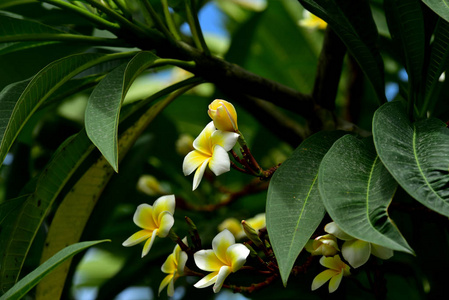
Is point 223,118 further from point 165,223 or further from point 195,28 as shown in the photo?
point 195,28

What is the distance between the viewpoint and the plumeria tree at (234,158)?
0.51m

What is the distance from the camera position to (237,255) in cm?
56

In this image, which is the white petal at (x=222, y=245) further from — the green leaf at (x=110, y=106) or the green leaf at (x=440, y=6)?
the green leaf at (x=440, y=6)

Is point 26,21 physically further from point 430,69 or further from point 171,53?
point 430,69

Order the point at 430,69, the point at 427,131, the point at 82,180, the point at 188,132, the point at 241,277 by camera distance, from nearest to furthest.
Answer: the point at 427,131
the point at 430,69
the point at 82,180
the point at 241,277
the point at 188,132

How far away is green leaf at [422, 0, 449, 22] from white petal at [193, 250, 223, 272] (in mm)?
356

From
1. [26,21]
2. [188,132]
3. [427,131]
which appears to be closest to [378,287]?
[427,131]

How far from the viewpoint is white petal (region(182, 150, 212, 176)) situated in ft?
1.97

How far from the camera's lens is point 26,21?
2.52 ft

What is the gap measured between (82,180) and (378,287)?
459 mm

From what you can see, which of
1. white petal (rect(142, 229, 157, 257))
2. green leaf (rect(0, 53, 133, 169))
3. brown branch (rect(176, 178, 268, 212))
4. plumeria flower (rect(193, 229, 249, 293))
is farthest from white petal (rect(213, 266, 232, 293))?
brown branch (rect(176, 178, 268, 212))

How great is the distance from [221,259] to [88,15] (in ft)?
1.36

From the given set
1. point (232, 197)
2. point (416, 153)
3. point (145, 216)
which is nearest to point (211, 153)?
point (145, 216)

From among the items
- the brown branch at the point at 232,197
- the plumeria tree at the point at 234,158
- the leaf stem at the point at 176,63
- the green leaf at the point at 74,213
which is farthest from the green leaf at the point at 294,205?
the brown branch at the point at 232,197
